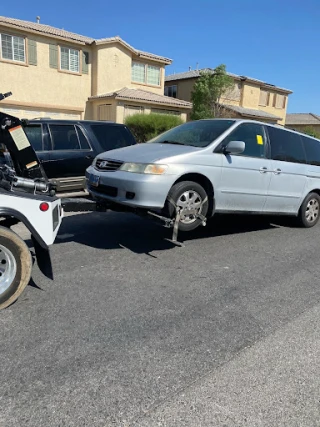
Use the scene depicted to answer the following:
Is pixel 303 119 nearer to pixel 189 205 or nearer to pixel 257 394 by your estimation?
pixel 189 205

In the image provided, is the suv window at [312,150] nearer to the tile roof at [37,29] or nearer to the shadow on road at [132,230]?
the shadow on road at [132,230]

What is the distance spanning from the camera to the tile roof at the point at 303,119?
174ft

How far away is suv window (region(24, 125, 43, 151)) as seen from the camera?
7.71m

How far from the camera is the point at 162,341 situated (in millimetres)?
3096

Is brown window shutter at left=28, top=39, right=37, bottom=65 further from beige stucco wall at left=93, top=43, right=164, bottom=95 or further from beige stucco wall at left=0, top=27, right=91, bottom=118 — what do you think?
beige stucco wall at left=93, top=43, right=164, bottom=95

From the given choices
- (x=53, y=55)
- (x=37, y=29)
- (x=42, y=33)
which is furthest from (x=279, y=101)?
(x=37, y=29)

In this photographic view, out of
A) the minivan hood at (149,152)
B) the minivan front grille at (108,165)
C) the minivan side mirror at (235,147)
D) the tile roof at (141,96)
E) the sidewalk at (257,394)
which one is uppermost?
the tile roof at (141,96)

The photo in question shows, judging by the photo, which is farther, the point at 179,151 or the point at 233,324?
the point at 179,151

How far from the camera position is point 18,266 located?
3.46 meters

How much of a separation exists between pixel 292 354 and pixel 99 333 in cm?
161

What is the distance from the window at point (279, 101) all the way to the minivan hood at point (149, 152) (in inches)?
1435

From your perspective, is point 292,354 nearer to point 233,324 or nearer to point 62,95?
point 233,324

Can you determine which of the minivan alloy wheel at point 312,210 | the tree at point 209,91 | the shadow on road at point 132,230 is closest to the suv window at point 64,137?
the shadow on road at point 132,230

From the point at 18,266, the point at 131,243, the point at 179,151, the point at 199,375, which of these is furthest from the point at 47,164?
the point at 199,375
